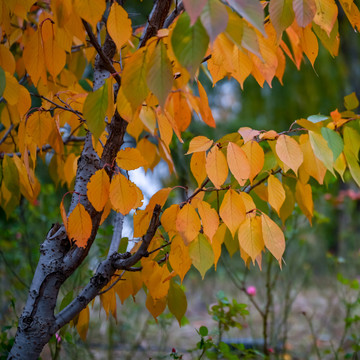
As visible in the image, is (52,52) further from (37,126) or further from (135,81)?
(135,81)

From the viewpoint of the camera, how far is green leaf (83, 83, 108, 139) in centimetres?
53

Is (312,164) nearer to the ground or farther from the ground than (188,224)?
farther from the ground

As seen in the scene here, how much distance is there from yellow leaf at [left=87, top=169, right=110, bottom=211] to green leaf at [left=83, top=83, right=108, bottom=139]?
0.12 m

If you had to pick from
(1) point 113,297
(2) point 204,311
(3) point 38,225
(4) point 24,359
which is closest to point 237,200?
(1) point 113,297

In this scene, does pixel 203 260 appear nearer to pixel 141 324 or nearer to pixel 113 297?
pixel 113 297

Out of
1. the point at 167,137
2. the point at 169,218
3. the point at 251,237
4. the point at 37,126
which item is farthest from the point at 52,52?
the point at 251,237

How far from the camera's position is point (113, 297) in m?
0.81

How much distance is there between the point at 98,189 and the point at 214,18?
35 cm

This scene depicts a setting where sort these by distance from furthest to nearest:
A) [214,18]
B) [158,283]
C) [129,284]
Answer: [129,284] → [158,283] → [214,18]

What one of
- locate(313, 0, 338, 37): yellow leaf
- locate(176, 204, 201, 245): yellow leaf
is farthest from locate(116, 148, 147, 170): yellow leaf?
locate(313, 0, 338, 37): yellow leaf

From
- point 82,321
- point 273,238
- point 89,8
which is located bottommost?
point 82,321

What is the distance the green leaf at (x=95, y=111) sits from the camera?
0.53 m

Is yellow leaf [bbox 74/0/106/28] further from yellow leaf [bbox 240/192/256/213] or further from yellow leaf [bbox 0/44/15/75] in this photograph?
yellow leaf [bbox 240/192/256/213]

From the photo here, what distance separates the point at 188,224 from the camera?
1.93 feet
